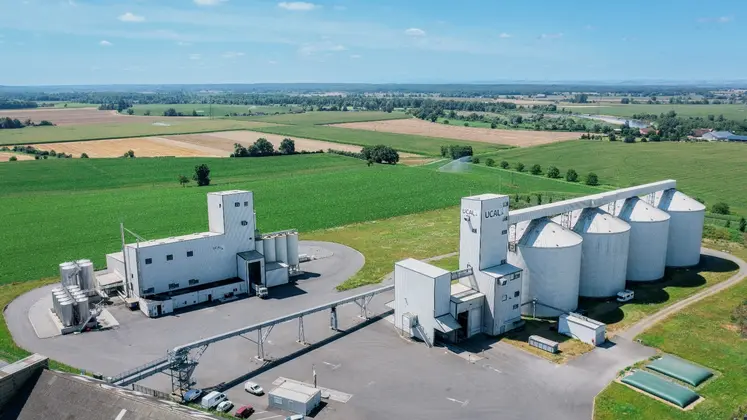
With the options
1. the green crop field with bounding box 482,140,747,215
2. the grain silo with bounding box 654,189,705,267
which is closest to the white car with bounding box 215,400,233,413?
the grain silo with bounding box 654,189,705,267

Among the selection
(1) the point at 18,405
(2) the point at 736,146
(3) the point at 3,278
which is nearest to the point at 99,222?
(3) the point at 3,278

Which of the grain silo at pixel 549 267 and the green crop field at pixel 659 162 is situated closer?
the grain silo at pixel 549 267

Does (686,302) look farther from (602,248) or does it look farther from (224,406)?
(224,406)

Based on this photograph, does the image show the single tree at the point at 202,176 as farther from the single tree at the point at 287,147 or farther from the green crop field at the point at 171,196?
the single tree at the point at 287,147

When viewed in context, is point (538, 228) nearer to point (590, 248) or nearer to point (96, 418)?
point (590, 248)

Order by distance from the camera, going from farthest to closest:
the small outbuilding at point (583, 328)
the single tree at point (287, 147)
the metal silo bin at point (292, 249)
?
the single tree at point (287, 147) → the metal silo bin at point (292, 249) → the small outbuilding at point (583, 328)

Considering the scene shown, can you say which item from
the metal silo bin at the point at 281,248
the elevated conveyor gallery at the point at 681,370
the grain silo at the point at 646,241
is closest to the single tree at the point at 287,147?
the metal silo bin at the point at 281,248
